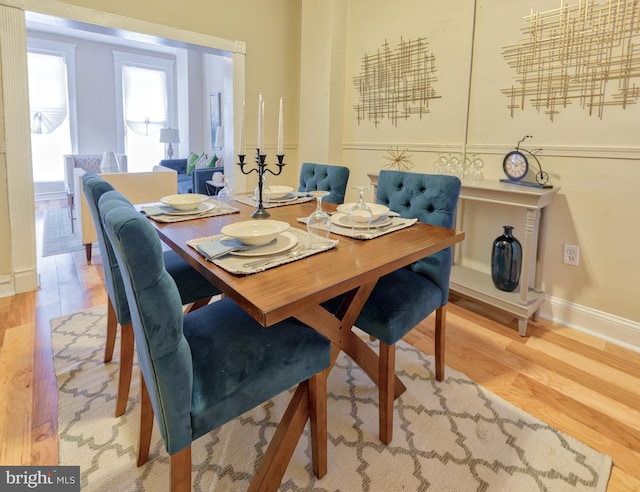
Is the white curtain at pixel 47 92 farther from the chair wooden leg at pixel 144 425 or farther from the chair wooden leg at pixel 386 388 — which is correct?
the chair wooden leg at pixel 386 388

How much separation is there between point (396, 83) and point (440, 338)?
7.68ft

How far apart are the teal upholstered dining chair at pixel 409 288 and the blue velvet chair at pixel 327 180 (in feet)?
1.39

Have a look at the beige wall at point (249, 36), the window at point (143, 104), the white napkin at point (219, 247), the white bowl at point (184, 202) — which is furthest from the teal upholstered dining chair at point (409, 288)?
the window at point (143, 104)

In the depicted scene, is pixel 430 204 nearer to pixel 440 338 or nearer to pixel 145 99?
pixel 440 338

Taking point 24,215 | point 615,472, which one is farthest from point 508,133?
point 24,215

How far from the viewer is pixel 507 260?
240cm

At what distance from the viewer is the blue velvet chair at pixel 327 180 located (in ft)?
7.93

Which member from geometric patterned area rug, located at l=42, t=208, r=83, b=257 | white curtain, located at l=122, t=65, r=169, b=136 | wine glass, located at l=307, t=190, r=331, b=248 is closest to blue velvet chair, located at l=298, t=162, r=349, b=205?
wine glass, located at l=307, t=190, r=331, b=248

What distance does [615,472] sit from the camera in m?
1.36

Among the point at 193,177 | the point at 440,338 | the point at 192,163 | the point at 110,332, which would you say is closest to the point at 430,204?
A: the point at 440,338

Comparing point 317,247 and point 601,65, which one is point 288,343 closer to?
point 317,247

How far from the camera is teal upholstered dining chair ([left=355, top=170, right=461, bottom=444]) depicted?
4.73 feet

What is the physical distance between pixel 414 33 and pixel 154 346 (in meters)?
3.16

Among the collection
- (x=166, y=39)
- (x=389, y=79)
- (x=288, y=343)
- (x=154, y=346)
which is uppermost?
(x=166, y=39)
